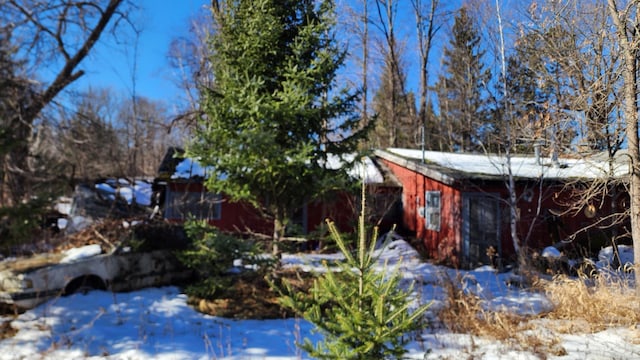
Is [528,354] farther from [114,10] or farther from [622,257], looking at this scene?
[114,10]

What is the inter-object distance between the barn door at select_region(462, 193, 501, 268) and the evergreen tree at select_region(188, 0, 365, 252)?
626 cm

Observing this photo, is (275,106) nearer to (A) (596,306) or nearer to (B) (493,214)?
(A) (596,306)

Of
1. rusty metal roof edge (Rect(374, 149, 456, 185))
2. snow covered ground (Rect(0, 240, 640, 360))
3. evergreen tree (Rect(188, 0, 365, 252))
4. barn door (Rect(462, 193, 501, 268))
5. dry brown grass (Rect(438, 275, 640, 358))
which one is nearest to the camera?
snow covered ground (Rect(0, 240, 640, 360))

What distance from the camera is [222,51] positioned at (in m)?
7.07

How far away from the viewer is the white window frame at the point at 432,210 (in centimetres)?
1295

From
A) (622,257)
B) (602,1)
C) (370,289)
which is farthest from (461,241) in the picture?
(370,289)

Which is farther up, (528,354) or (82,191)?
(82,191)

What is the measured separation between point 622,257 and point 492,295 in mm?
4911

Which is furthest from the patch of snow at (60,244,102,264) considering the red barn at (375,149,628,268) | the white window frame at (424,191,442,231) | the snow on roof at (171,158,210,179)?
the white window frame at (424,191,442,231)

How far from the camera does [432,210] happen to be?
525 inches

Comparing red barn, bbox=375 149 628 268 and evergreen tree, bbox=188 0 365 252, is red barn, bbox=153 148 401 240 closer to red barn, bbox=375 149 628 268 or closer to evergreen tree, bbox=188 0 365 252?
red barn, bbox=375 149 628 268

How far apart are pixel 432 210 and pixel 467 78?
15.3 ft

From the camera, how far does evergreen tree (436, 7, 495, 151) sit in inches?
415

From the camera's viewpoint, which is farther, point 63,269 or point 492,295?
point 492,295
